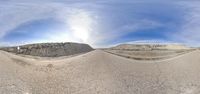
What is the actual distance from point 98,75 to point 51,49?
0.59 m

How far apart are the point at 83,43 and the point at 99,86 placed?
49 centimetres

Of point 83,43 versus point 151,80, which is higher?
point 83,43

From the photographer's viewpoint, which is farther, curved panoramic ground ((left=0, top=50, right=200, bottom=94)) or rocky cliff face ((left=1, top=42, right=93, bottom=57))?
rocky cliff face ((left=1, top=42, right=93, bottom=57))

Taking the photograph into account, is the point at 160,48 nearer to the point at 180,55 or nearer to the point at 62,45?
the point at 180,55

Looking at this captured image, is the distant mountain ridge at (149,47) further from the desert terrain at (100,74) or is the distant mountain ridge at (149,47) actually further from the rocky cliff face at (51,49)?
the rocky cliff face at (51,49)

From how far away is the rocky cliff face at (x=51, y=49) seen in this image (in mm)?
6629

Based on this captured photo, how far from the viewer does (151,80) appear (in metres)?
6.70

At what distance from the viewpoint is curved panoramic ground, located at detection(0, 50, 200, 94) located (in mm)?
6281

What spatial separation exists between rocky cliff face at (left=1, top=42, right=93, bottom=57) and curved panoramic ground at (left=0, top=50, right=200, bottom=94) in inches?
2.9

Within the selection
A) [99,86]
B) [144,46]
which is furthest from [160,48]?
[99,86]

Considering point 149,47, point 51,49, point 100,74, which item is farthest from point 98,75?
point 149,47

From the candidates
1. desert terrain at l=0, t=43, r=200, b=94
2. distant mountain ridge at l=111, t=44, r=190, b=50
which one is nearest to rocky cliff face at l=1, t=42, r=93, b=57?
desert terrain at l=0, t=43, r=200, b=94

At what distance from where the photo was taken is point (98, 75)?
6.78 m

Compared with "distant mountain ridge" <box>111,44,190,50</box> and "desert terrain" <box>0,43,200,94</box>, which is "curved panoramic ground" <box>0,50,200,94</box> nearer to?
"desert terrain" <box>0,43,200,94</box>
